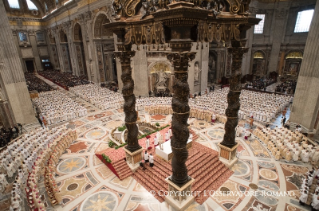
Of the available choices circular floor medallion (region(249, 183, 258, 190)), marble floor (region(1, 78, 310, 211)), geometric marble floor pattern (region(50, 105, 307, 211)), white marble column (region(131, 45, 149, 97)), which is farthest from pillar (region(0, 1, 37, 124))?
circular floor medallion (region(249, 183, 258, 190))

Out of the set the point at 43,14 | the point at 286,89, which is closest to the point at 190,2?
the point at 286,89

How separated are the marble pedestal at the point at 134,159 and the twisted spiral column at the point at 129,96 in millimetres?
179

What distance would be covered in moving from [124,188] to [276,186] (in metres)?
6.22

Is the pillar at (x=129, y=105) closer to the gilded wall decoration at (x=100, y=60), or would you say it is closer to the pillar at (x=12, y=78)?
the pillar at (x=12, y=78)

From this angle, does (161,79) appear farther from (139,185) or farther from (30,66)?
(30,66)

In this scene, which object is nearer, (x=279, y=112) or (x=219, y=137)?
(x=219, y=137)

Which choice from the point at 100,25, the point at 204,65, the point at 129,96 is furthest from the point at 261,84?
the point at 100,25

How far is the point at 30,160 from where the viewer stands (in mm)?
8945

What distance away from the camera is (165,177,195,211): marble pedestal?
19.6 ft

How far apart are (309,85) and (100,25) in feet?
75.0

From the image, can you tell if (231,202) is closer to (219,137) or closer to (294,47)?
(219,137)

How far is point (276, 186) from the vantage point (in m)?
7.38

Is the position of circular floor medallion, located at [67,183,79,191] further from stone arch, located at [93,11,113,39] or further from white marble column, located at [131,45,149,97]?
stone arch, located at [93,11,113,39]

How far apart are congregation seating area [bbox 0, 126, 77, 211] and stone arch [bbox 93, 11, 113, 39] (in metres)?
15.8
